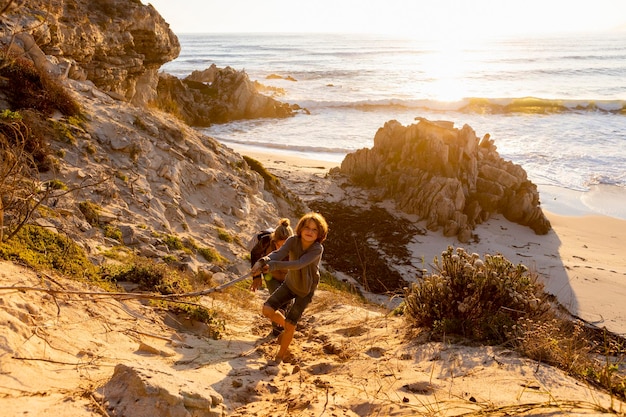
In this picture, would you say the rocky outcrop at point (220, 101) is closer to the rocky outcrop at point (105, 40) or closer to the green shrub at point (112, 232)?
the rocky outcrop at point (105, 40)

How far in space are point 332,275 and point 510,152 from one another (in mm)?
17971

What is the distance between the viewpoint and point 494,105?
40500mm

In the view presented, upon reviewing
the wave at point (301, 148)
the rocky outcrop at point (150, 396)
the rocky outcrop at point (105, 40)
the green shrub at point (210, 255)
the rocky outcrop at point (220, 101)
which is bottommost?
the green shrub at point (210, 255)

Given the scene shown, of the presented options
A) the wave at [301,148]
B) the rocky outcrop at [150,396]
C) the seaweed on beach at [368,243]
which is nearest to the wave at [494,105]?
the wave at [301,148]

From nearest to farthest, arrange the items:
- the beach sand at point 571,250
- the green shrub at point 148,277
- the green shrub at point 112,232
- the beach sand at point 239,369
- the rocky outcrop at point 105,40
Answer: the beach sand at point 239,369 → the green shrub at point 148,277 → the green shrub at point 112,232 → the beach sand at point 571,250 → the rocky outcrop at point 105,40

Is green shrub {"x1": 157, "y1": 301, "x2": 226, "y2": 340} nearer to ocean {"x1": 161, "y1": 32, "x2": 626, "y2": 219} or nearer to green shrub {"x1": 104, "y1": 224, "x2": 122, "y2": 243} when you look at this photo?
green shrub {"x1": 104, "y1": 224, "x2": 122, "y2": 243}

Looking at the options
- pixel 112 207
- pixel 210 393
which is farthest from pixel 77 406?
pixel 112 207

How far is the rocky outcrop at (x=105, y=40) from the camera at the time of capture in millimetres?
11312

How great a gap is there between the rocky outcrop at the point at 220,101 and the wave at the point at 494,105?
5.50m

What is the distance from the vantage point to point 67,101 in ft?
32.7

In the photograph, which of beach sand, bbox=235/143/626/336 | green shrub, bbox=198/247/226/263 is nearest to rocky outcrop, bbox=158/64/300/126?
beach sand, bbox=235/143/626/336

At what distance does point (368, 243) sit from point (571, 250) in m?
5.83

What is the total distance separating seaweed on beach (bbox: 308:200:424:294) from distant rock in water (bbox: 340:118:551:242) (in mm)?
1022

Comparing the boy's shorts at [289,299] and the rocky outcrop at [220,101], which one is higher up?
the rocky outcrop at [220,101]
